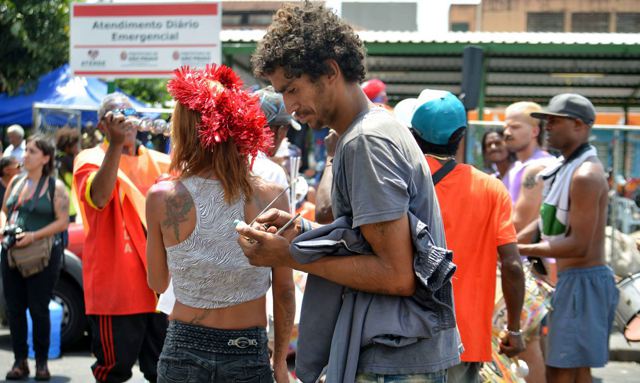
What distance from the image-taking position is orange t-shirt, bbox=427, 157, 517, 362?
376cm

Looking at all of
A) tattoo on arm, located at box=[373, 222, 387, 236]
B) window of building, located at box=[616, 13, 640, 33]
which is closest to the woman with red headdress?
tattoo on arm, located at box=[373, 222, 387, 236]

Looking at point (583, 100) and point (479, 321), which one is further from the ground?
point (583, 100)

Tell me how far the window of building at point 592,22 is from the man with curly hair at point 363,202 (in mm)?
54423

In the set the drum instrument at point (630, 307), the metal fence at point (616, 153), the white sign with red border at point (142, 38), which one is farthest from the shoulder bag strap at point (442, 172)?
the white sign with red border at point (142, 38)

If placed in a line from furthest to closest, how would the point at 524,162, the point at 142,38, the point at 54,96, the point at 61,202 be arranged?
the point at 54,96
the point at 142,38
the point at 61,202
the point at 524,162

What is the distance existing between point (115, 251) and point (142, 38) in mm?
7118

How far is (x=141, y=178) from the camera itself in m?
5.44

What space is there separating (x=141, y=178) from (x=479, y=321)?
2.53 meters

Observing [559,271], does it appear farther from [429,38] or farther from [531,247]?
[429,38]

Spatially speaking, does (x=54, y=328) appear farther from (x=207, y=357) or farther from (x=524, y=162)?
(x=207, y=357)

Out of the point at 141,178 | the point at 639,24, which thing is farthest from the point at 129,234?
the point at 639,24

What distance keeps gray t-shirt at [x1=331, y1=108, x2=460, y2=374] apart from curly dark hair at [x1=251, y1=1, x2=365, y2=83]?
185 millimetres

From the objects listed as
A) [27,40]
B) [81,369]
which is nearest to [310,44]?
[81,369]

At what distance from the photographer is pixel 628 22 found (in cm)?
5312
